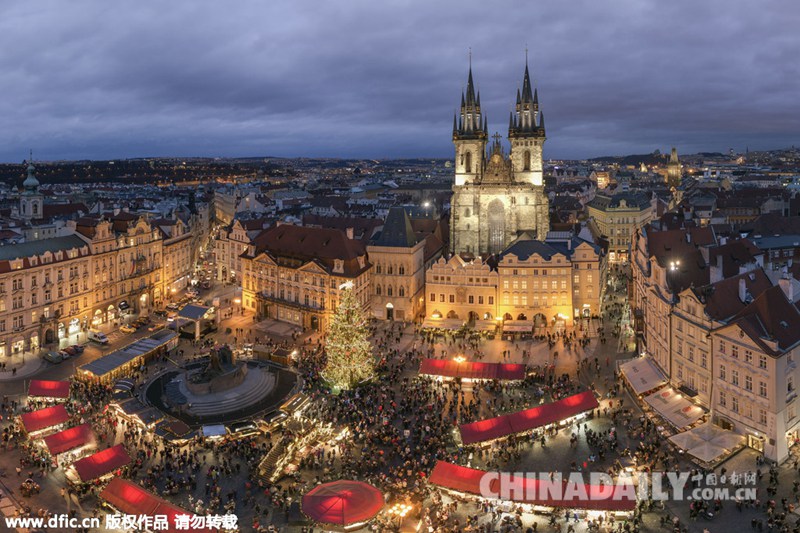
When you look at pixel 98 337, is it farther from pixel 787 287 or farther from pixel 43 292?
pixel 787 287

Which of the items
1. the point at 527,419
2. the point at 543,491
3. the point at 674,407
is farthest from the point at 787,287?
the point at 543,491

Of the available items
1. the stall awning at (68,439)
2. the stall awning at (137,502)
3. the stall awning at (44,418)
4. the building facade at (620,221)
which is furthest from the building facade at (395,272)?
the building facade at (620,221)

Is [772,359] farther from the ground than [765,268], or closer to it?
Answer: closer to it

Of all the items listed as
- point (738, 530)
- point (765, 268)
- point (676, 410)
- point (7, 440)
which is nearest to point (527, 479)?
point (738, 530)

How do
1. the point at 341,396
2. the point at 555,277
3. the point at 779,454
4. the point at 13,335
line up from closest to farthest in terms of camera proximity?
the point at 779,454
the point at 341,396
the point at 13,335
the point at 555,277

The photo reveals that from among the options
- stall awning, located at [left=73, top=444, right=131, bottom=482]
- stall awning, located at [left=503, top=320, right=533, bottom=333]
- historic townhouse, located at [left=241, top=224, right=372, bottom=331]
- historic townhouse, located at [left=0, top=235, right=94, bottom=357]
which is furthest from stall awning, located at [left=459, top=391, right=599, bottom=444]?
historic townhouse, located at [left=0, top=235, right=94, bottom=357]

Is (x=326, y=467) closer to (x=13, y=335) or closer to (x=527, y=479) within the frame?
(x=527, y=479)

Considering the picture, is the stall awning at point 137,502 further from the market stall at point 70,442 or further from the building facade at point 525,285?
the building facade at point 525,285
